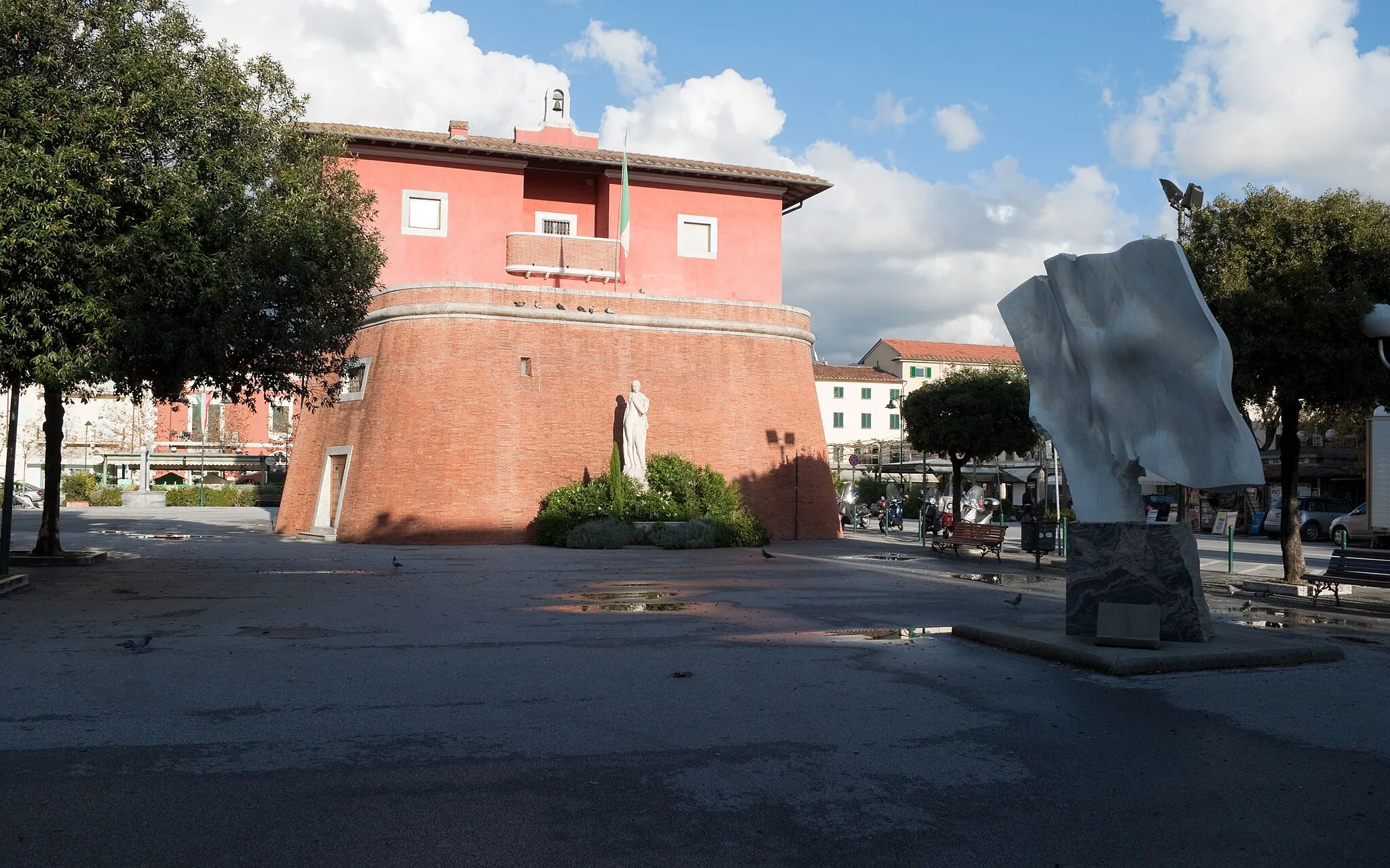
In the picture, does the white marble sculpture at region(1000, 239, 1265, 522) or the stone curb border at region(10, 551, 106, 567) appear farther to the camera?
the stone curb border at region(10, 551, 106, 567)

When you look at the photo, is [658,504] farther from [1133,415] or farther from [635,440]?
[1133,415]

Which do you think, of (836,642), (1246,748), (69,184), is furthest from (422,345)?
(1246,748)

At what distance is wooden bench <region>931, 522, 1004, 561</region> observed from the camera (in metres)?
22.1

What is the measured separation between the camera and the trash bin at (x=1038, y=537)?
21.2m

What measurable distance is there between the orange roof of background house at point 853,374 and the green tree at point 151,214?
62.4 m

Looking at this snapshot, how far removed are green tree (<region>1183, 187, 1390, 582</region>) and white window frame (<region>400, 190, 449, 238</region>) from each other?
801 inches

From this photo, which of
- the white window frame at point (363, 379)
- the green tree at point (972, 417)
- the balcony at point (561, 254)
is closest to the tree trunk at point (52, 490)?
the white window frame at point (363, 379)

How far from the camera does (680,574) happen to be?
18250 millimetres

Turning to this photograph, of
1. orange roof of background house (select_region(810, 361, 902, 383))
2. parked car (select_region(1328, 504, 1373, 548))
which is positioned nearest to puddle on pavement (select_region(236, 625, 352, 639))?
parked car (select_region(1328, 504, 1373, 548))

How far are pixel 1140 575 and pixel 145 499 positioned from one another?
158 feet

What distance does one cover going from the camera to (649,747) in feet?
20.6

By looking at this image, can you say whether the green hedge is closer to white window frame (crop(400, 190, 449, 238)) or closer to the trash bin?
the trash bin

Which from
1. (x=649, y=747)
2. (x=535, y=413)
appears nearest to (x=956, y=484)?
(x=535, y=413)

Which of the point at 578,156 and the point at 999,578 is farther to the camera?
the point at 578,156
